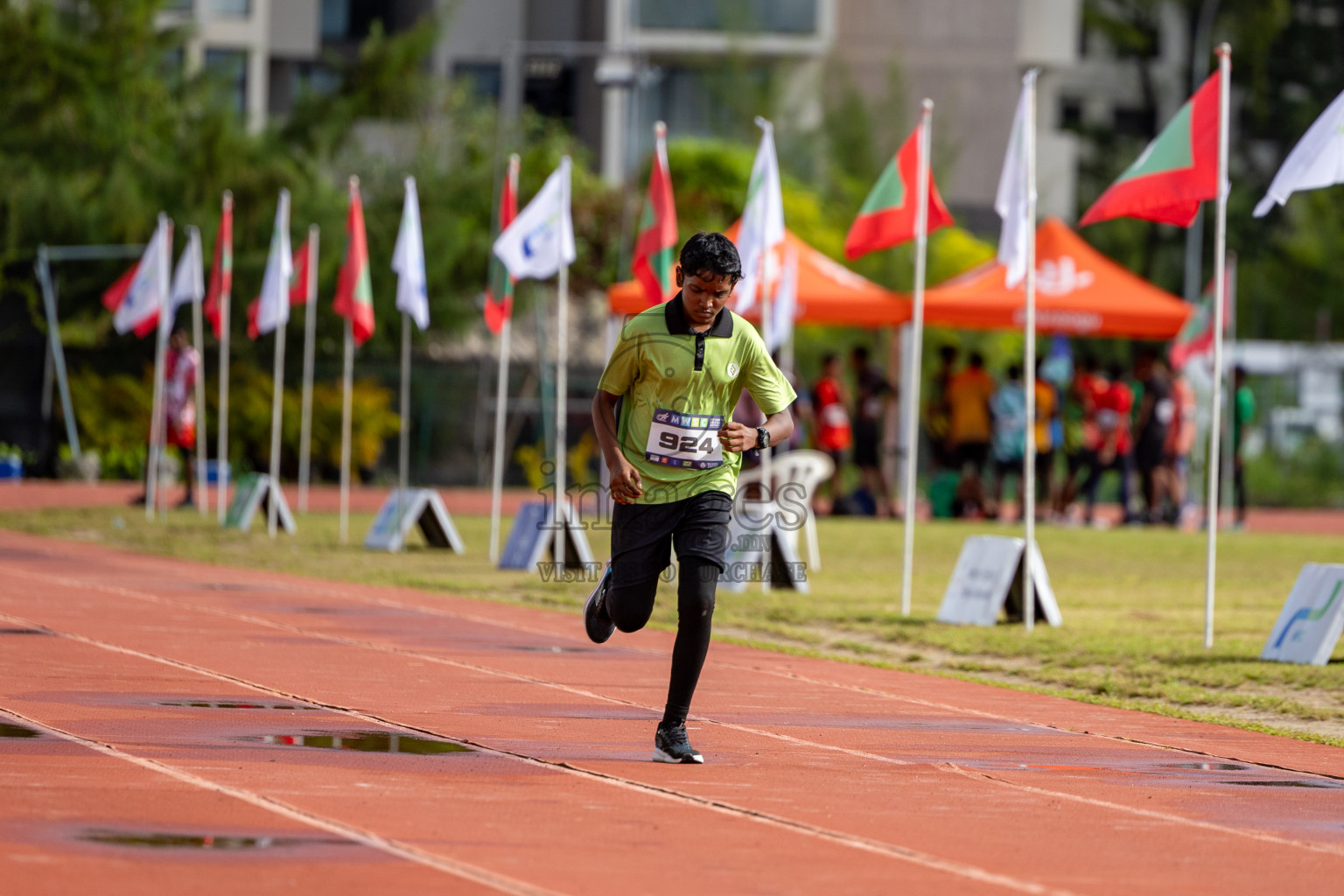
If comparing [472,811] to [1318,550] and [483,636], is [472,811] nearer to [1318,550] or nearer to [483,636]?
[483,636]

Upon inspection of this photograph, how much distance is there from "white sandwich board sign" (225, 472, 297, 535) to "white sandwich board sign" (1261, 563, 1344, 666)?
38.1 ft

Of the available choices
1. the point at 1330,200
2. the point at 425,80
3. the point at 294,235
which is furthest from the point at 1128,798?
the point at 1330,200

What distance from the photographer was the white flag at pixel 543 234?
17578 mm

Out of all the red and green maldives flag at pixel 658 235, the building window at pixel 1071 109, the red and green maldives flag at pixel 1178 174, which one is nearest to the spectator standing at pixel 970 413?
the red and green maldives flag at pixel 658 235

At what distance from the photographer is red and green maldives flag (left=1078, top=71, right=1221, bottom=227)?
12719mm

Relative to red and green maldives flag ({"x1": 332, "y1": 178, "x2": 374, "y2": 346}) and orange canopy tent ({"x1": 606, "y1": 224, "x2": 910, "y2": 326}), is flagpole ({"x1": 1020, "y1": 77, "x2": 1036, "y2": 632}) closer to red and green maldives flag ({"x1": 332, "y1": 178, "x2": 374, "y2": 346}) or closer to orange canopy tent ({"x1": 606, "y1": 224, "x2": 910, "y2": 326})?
red and green maldives flag ({"x1": 332, "y1": 178, "x2": 374, "y2": 346})

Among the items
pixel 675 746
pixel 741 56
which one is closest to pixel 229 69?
pixel 741 56

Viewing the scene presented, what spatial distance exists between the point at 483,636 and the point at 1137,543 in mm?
12366

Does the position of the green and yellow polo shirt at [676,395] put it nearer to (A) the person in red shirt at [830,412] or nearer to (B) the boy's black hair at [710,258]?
(B) the boy's black hair at [710,258]

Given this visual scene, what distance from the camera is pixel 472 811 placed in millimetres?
6680

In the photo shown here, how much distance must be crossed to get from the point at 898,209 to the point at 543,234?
3662 mm

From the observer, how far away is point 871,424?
2700 centimetres

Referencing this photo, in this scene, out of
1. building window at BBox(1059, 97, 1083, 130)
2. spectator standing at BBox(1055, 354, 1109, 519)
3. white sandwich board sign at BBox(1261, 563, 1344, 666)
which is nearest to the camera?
white sandwich board sign at BBox(1261, 563, 1344, 666)

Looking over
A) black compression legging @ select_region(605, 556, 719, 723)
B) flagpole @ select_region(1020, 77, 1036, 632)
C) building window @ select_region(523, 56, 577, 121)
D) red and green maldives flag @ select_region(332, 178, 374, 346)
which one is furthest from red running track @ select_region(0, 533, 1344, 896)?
building window @ select_region(523, 56, 577, 121)
